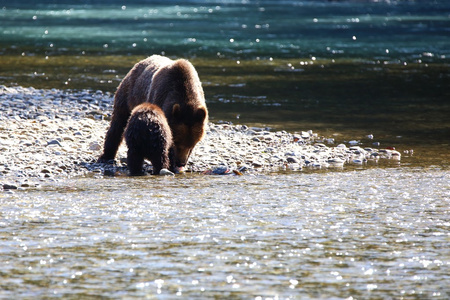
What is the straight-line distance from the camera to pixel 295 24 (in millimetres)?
51188

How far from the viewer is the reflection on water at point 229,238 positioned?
22.3 ft

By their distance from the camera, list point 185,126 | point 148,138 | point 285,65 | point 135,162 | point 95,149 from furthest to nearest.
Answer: point 285,65 < point 95,149 < point 185,126 < point 135,162 < point 148,138

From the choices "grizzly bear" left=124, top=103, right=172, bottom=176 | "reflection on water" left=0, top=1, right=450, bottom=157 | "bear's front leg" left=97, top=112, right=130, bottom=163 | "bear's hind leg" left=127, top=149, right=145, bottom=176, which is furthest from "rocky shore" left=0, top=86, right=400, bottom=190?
"reflection on water" left=0, top=1, right=450, bottom=157

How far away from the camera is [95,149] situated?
13172 millimetres

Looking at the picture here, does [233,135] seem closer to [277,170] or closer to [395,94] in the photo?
[277,170]

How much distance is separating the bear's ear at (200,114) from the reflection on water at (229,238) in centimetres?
86

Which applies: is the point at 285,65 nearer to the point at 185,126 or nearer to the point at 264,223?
the point at 185,126

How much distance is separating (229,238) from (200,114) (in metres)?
3.78

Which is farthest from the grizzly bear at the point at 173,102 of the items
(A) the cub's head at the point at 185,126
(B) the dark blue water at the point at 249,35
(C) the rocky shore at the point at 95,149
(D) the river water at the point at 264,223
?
(B) the dark blue water at the point at 249,35

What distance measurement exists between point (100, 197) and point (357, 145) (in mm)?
5995

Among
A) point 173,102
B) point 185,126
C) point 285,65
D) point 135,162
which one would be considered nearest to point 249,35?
point 285,65

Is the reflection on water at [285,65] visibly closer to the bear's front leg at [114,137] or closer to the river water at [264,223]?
the river water at [264,223]

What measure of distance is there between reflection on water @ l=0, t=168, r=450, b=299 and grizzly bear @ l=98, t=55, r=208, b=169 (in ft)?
2.29

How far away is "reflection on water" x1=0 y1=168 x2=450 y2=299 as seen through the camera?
6.79 metres
